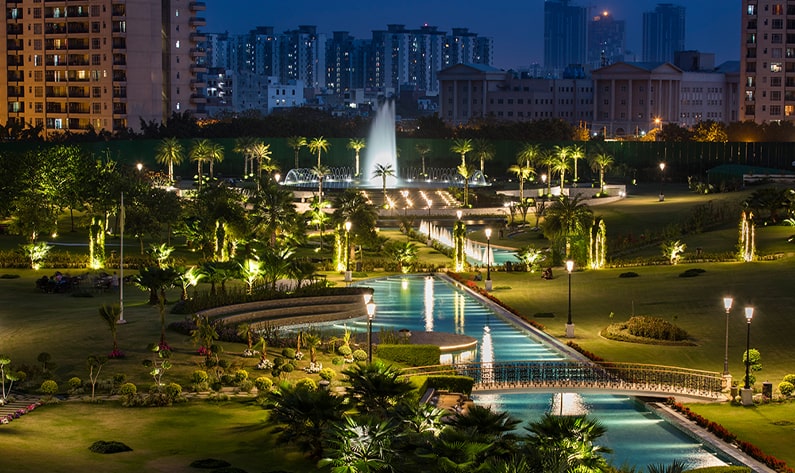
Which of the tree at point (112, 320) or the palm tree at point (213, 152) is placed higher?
the palm tree at point (213, 152)

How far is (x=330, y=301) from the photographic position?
59.2 metres

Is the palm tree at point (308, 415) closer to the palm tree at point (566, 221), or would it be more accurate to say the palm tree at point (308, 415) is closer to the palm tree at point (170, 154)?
the palm tree at point (566, 221)

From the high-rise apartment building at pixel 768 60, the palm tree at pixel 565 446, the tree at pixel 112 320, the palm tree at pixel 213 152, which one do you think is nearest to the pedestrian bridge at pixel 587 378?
the tree at pixel 112 320

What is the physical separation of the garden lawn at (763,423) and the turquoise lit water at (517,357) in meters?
1.66

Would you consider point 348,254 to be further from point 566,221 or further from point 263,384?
point 263,384

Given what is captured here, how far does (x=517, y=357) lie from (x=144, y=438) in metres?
16.8

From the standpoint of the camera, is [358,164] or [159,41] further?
[159,41]

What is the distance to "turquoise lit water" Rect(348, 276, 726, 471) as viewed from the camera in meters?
35.2

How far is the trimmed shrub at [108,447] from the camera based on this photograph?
111ft

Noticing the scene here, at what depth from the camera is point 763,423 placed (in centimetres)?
3800

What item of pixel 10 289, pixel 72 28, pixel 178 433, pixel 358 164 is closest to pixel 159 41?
pixel 72 28

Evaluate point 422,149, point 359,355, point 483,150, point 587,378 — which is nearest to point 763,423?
point 587,378

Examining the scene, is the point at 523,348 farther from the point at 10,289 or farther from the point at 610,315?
the point at 10,289

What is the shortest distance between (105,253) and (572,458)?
177 feet
